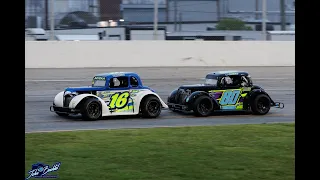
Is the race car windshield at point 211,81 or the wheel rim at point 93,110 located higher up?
the race car windshield at point 211,81

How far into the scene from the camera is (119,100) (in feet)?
44.2

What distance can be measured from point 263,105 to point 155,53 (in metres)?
11.0

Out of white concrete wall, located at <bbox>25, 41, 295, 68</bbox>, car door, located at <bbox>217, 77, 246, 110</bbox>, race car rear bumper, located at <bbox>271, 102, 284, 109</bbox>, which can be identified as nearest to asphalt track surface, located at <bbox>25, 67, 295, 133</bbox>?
race car rear bumper, located at <bbox>271, 102, 284, 109</bbox>

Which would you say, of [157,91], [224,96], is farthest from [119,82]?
[157,91]

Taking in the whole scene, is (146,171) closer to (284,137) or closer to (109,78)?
(284,137)

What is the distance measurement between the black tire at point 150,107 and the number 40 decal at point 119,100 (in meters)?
0.44

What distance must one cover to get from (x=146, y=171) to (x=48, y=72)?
620 inches

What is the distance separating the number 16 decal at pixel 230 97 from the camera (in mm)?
14359

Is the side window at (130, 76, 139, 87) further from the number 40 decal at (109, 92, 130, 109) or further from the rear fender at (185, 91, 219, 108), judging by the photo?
the rear fender at (185, 91, 219, 108)

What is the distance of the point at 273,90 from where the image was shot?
66.7 feet

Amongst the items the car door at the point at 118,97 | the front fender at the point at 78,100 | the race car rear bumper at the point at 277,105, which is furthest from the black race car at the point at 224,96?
the front fender at the point at 78,100

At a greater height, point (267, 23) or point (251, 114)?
point (267, 23)

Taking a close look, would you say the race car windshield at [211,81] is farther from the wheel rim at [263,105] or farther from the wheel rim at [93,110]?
the wheel rim at [93,110]
